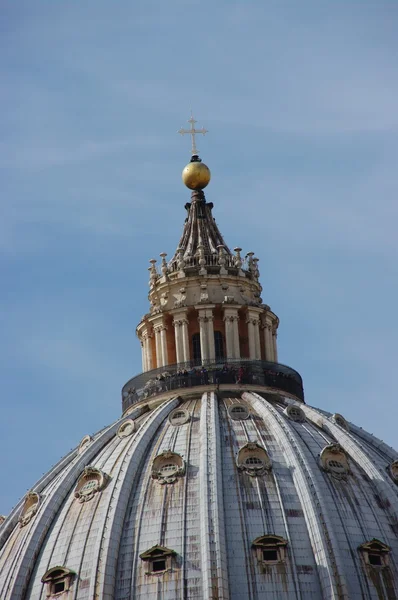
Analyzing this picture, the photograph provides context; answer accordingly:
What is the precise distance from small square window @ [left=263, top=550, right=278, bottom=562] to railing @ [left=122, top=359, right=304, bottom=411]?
47.9 feet

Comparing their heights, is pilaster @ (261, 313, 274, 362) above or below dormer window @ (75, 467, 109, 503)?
above

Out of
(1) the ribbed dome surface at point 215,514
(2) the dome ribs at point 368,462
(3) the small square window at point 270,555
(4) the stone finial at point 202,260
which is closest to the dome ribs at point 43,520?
(1) the ribbed dome surface at point 215,514

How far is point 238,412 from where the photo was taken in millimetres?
93688

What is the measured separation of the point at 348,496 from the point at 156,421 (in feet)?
36.8

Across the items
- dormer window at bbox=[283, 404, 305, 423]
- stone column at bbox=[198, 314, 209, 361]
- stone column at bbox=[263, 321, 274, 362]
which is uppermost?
stone column at bbox=[263, 321, 274, 362]

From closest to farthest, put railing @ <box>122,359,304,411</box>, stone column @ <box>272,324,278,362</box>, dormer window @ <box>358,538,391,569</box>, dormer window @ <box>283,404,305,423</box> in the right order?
dormer window @ <box>358,538,391,569</box> < dormer window @ <box>283,404,305,423</box> < railing @ <box>122,359,304,411</box> < stone column @ <box>272,324,278,362</box>

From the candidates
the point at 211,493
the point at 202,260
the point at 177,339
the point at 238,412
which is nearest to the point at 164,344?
the point at 177,339

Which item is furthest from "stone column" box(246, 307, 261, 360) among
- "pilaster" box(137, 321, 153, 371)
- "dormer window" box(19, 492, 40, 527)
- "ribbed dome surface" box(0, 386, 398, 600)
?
"dormer window" box(19, 492, 40, 527)

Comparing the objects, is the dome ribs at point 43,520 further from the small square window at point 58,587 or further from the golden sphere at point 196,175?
the golden sphere at point 196,175

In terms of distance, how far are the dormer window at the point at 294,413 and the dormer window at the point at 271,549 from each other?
10.9 meters

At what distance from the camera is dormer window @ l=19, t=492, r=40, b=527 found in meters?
91.9

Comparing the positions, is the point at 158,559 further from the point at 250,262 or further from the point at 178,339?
the point at 250,262

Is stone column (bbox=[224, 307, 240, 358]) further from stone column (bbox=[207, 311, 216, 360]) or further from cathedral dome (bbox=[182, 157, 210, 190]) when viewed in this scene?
cathedral dome (bbox=[182, 157, 210, 190])

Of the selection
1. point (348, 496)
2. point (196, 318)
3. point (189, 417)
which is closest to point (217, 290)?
point (196, 318)
